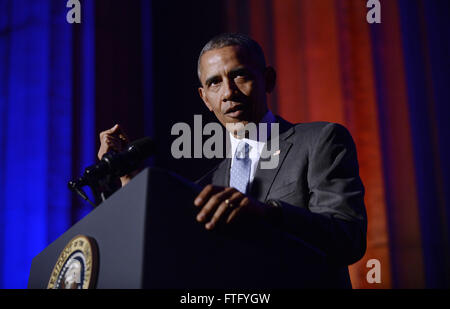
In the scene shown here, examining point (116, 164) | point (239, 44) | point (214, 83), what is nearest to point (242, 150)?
point (214, 83)

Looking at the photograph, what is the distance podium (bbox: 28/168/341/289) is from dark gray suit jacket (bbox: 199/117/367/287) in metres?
0.07

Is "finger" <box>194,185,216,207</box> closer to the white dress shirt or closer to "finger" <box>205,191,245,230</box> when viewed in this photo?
"finger" <box>205,191,245,230</box>

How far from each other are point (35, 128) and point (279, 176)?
1.43 metres

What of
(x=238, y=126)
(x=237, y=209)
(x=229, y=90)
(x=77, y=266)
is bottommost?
(x=77, y=266)

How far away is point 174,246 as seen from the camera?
0.74 metres

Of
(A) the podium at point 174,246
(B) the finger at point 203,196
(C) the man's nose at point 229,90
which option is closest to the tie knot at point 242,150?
(C) the man's nose at point 229,90

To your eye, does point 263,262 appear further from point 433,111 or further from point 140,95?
point 140,95

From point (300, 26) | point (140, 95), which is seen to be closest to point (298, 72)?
point (300, 26)

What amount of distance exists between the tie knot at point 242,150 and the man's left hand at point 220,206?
2.20 ft

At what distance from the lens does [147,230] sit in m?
0.71

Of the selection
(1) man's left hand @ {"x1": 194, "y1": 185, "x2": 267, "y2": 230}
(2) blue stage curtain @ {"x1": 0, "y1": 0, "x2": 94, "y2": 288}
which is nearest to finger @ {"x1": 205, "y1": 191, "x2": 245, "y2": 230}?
(1) man's left hand @ {"x1": 194, "y1": 185, "x2": 267, "y2": 230}

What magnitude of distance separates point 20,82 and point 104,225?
5.77ft

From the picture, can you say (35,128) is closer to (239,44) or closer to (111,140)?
(111,140)

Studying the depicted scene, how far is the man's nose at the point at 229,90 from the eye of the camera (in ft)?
5.11
